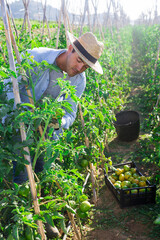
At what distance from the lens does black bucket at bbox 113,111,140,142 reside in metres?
4.20

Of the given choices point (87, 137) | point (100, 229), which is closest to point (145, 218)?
point (100, 229)

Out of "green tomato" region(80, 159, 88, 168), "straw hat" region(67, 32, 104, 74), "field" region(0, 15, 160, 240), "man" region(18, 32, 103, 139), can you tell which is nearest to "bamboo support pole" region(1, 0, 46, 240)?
"field" region(0, 15, 160, 240)

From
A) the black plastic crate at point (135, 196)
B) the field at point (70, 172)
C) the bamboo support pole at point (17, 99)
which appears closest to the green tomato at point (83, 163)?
the field at point (70, 172)

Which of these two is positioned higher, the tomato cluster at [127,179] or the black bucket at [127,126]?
the black bucket at [127,126]

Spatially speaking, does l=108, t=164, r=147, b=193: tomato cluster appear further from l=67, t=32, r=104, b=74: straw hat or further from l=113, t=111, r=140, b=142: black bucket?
l=67, t=32, r=104, b=74: straw hat

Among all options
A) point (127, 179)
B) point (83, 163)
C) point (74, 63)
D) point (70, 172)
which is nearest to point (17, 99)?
point (74, 63)

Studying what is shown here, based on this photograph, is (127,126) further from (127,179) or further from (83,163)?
(83,163)

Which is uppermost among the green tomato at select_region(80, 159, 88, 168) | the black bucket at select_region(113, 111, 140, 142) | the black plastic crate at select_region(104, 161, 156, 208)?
the green tomato at select_region(80, 159, 88, 168)

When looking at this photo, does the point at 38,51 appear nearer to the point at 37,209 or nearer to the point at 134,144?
the point at 37,209

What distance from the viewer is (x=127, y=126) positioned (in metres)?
4.17

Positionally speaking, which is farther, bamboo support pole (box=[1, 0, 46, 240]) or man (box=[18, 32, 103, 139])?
man (box=[18, 32, 103, 139])

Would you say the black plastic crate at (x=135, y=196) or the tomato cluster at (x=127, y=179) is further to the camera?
the tomato cluster at (x=127, y=179)

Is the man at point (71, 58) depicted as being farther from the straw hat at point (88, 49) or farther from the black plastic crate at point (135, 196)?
the black plastic crate at point (135, 196)

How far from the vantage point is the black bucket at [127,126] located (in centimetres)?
420
